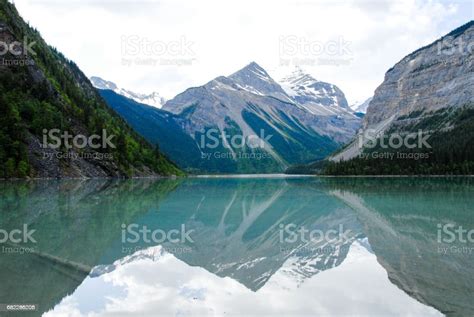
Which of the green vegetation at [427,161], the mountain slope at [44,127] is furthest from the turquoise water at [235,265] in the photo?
the green vegetation at [427,161]

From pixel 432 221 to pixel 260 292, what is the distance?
59.7 ft

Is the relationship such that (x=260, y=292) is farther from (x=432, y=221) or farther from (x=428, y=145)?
(x=428, y=145)

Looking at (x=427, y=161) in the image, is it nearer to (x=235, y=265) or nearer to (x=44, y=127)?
(x=44, y=127)

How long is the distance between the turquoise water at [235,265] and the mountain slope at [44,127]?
196 ft

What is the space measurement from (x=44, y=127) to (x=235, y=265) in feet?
278

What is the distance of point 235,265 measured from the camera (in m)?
17.9

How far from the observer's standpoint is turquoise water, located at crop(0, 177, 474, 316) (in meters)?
12.0

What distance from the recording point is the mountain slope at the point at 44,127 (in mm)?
82875

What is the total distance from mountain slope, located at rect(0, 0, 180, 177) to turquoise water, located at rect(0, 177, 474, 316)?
5973 centimetres

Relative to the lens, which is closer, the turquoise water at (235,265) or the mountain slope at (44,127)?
the turquoise water at (235,265)

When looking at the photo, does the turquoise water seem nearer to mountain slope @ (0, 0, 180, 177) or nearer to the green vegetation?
mountain slope @ (0, 0, 180, 177)

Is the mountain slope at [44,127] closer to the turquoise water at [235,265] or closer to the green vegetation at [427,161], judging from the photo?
the turquoise water at [235,265]

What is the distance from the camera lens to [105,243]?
65.5ft

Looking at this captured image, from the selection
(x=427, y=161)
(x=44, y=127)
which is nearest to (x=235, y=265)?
(x=44, y=127)
